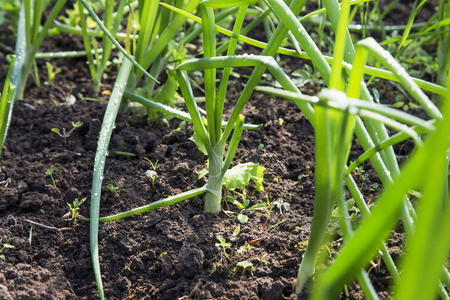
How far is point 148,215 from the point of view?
4.33 ft

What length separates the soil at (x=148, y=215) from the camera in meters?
1.15

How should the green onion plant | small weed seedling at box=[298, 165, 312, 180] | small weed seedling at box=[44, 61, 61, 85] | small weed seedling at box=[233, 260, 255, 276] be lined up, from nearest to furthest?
small weed seedling at box=[233, 260, 255, 276] < small weed seedling at box=[298, 165, 312, 180] < the green onion plant < small weed seedling at box=[44, 61, 61, 85]

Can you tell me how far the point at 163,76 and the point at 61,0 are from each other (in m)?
0.49

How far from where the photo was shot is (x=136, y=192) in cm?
140

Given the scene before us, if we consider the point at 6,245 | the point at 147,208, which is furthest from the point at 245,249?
the point at 6,245

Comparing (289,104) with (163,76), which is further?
(163,76)

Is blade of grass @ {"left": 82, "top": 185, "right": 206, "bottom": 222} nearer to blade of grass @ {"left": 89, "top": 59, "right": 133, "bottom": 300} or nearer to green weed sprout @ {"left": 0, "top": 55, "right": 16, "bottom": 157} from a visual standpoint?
blade of grass @ {"left": 89, "top": 59, "right": 133, "bottom": 300}

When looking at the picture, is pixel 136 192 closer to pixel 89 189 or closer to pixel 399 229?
pixel 89 189

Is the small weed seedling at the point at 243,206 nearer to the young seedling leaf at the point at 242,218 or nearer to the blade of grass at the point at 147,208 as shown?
the young seedling leaf at the point at 242,218

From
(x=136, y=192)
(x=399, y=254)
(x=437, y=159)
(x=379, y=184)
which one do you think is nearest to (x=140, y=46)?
(x=136, y=192)

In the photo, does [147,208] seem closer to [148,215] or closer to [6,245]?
[148,215]

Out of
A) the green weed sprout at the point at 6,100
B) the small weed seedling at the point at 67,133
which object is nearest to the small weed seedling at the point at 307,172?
the small weed seedling at the point at 67,133

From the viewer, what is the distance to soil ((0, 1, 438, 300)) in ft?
3.76

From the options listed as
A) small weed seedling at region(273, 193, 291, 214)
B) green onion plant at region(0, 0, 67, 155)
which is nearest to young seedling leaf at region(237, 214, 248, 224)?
small weed seedling at region(273, 193, 291, 214)
